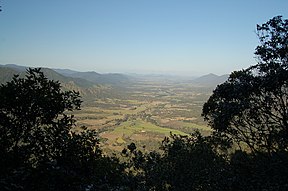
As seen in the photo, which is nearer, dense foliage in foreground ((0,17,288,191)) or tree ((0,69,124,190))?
dense foliage in foreground ((0,17,288,191))

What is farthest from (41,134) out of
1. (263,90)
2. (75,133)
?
(263,90)

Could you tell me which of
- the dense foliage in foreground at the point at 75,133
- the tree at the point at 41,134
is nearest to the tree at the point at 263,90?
the dense foliage in foreground at the point at 75,133

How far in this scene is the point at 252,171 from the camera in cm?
1205

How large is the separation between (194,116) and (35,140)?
115 meters

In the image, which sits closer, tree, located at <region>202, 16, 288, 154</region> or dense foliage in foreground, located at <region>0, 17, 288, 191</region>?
dense foliage in foreground, located at <region>0, 17, 288, 191</region>

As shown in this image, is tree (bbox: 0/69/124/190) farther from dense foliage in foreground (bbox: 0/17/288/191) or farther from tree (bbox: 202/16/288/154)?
tree (bbox: 202/16/288/154)

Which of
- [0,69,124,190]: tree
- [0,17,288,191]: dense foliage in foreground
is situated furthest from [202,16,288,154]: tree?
[0,69,124,190]: tree

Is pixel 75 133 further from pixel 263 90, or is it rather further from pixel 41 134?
pixel 263 90

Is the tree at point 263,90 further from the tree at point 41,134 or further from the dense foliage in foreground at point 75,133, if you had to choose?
the tree at point 41,134

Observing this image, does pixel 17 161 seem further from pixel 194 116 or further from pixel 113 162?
pixel 194 116

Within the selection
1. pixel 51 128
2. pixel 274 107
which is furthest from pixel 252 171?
pixel 51 128

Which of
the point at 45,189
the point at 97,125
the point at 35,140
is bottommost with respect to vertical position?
the point at 97,125

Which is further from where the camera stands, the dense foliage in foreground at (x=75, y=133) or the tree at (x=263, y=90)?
the tree at (x=263, y=90)

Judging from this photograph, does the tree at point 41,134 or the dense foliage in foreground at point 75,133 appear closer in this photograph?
the dense foliage in foreground at point 75,133
